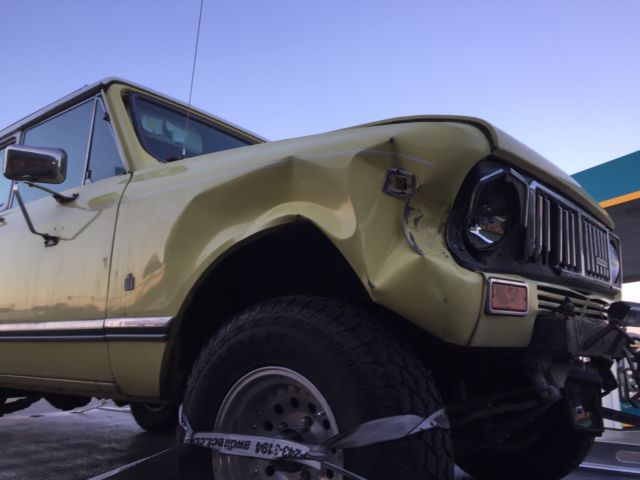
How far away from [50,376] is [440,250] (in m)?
2.17

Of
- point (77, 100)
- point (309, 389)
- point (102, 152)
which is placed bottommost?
point (309, 389)

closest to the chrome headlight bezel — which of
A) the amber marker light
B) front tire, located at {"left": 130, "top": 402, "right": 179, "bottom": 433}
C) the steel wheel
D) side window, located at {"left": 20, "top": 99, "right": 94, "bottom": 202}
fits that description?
the amber marker light

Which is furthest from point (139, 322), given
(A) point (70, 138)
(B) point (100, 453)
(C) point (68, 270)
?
(B) point (100, 453)

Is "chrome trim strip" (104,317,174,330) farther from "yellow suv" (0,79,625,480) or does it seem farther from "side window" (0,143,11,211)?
"side window" (0,143,11,211)

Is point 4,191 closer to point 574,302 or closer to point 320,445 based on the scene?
point 320,445

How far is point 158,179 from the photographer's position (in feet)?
8.06

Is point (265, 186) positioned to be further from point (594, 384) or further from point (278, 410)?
point (594, 384)

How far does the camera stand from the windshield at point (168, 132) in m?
2.98

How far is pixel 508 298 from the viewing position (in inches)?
66.5

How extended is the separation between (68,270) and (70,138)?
111cm

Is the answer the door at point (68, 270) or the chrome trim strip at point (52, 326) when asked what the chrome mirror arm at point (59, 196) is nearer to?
the door at point (68, 270)

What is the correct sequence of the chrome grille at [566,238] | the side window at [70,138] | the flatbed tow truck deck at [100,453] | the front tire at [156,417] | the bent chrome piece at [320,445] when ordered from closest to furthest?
the bent chrome piece at [320,445] → the chrome grille at [566,238] → the flatbed tow truck deck at [100,453] → the side window at [70,138] → the front tire at [156,417]

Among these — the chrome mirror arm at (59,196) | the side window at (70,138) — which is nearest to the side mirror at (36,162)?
the chrome mirror arm at (59,196)

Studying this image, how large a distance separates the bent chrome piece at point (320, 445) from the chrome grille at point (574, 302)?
578 millimetres
